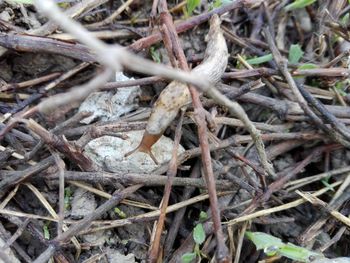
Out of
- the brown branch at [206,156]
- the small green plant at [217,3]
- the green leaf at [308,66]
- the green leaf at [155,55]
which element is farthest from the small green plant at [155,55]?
the green leaf at [308,66]

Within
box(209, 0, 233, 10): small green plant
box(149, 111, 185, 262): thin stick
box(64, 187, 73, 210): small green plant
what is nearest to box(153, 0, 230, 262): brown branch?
box(149, 111, 185, 262): thin stick

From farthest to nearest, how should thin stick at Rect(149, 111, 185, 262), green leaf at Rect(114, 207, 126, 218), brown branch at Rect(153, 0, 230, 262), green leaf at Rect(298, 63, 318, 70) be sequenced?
green leaf at Rect(298, 63, 318, 70) < green leaf at Rect(114, 207, 126, 218) < thin stick at Rect(149, 111, 185, 262) < brown branch at Rect(153, 0, 230, 262)

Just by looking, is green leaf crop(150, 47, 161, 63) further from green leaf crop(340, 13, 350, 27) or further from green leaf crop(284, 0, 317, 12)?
green leaf crop(340, 13, 350, 27)

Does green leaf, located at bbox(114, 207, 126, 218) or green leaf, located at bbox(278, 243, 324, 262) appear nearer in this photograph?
green leaf, located at bbox(278, 243, 324, 262)

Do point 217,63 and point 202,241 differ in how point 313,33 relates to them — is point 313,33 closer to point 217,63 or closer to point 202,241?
point 217,63

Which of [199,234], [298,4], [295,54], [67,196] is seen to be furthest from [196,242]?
[298,4]

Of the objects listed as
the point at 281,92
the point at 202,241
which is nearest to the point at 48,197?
the point at 202,241
